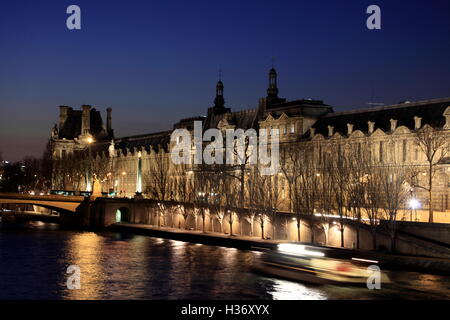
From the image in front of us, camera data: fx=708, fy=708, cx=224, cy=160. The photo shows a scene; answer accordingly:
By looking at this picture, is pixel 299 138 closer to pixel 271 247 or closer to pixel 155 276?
pixel 271 247

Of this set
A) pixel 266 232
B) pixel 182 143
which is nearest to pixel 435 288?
pixel 266 232

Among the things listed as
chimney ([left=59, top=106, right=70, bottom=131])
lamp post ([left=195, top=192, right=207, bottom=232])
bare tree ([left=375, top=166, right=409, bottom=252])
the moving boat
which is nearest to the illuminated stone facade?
bare tree ([left=375, top=166, right=409, bottom=252])

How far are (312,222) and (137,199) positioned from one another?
38079mm

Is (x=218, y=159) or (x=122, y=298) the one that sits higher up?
(x=218, y=159)

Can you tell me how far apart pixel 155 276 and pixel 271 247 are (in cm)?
1227

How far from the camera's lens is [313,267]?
154 feet

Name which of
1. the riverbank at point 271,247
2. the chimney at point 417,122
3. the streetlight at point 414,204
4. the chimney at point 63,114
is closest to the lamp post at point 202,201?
the riverbank at point 271,247

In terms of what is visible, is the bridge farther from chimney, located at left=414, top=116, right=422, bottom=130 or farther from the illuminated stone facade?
chimney, located at left=414, top=116, right=422, bottom=130

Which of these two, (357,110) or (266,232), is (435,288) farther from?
(357,110)

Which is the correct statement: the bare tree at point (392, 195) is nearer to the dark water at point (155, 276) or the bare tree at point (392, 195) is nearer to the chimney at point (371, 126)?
the dark water at point (155, 276)

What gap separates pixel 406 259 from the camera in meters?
51.8

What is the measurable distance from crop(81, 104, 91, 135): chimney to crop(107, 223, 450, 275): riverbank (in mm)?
76795

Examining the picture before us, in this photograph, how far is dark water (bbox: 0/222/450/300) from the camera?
43.7 metres

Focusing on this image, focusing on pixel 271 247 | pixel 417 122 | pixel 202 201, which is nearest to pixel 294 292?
pixel 271 247
